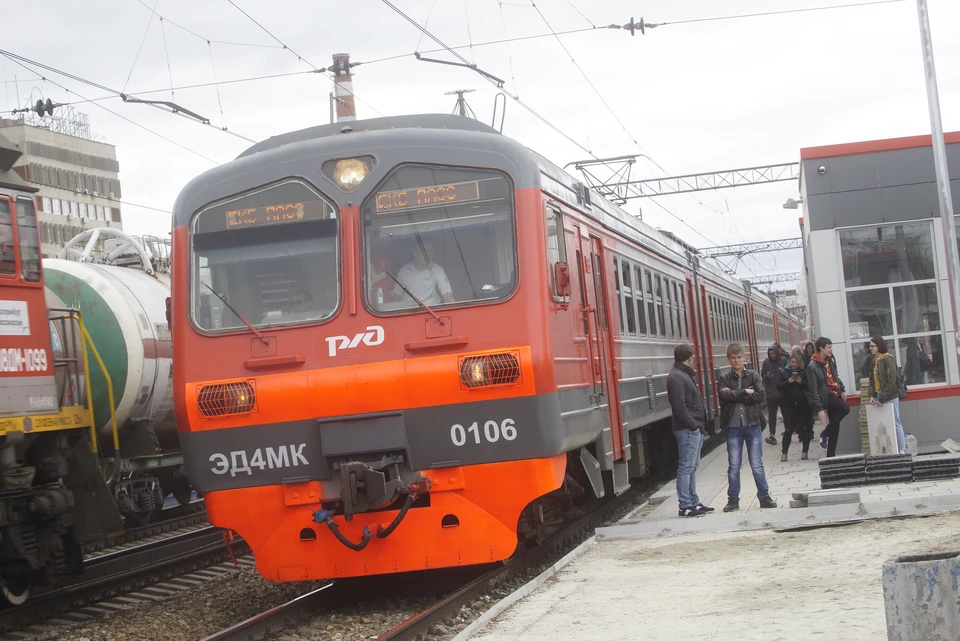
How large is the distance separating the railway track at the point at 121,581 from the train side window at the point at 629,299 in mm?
4848

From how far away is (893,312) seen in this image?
16.7 metres

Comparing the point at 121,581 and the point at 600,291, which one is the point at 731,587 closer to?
the point at 600,291

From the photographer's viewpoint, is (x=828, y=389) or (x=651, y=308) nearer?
(x=651, y=308)

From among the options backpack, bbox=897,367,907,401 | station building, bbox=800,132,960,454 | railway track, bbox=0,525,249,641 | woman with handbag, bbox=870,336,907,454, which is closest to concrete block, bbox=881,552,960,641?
railway track, bbox=0,525,249,641

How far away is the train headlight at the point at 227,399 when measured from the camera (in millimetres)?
8656

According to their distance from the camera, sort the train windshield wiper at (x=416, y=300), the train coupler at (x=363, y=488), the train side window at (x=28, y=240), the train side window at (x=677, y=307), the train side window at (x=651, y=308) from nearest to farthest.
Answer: the train coupler at (x=363, y=488), the train windshield wiper at (x=416, y=300), the train side window at (x=28, y=240), the train side window at (x=651, y=308), the train side window at (x=677, y=307)

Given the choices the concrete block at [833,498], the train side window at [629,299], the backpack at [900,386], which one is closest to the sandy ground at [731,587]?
the concrete block at [833,498]

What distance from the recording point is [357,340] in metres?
8.57

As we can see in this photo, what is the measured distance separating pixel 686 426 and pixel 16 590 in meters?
6.35

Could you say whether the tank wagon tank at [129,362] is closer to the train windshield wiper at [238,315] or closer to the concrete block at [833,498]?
the train windshield wiper at [238,315]

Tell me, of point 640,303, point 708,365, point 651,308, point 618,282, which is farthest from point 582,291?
point 708,365

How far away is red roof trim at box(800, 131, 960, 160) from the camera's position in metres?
16.9

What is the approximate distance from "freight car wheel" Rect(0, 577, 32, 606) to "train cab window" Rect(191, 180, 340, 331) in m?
3.04

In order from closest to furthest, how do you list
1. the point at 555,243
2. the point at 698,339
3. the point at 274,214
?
the point at 274,214 → the point at 555,243 → the point at 698,339
